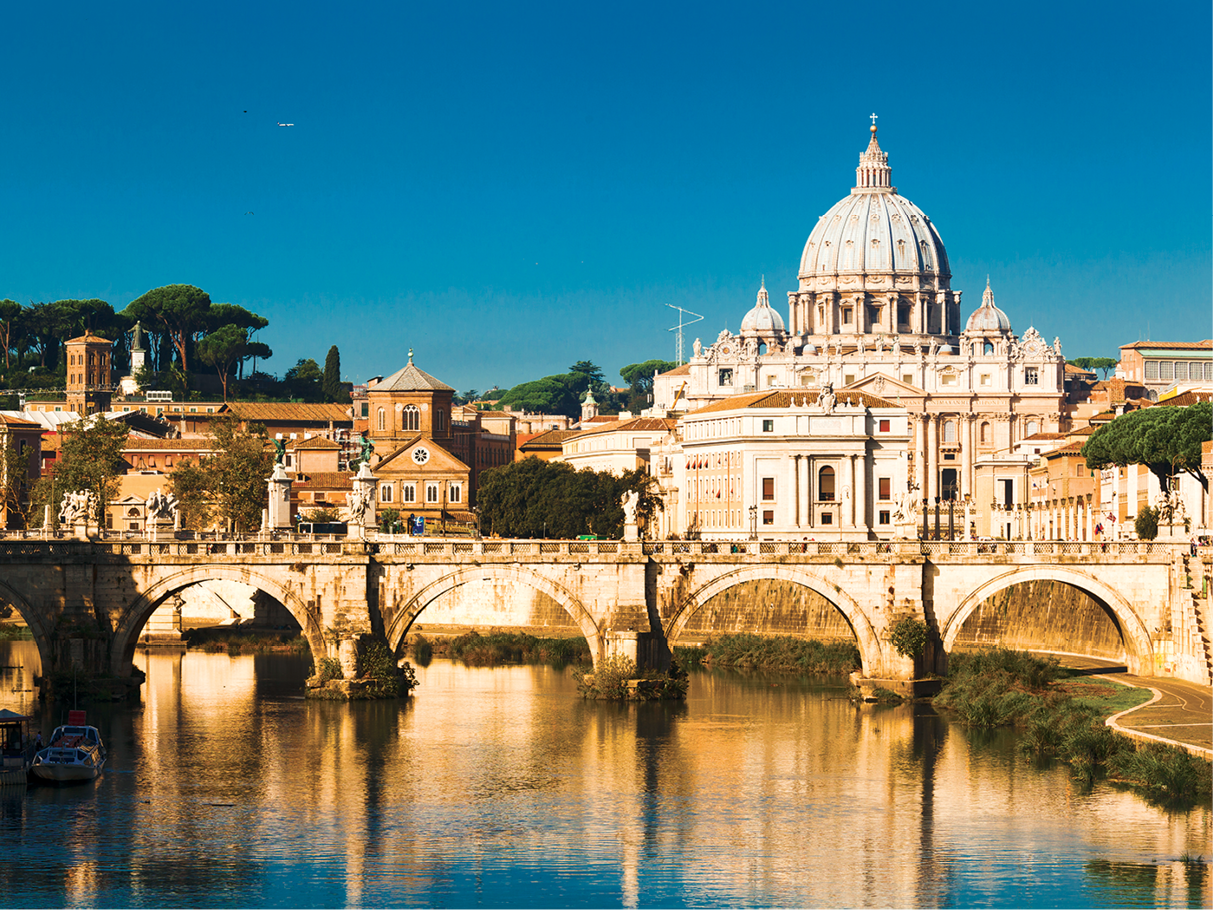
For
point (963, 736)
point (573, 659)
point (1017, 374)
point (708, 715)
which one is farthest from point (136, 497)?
point (1017, 374)

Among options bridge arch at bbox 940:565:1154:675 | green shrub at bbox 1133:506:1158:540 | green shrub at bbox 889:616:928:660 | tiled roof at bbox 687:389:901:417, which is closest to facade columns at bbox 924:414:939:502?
tiled roof at bbox 687:389:901:417

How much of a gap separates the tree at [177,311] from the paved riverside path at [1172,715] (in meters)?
135

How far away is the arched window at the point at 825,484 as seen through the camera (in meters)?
131

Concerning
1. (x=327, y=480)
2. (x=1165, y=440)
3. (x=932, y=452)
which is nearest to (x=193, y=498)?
(x=327, y=480)

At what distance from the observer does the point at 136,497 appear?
393 feet

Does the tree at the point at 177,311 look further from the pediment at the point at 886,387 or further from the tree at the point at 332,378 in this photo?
the pediment at the point at 886,387

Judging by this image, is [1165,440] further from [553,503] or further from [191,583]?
[553,503]

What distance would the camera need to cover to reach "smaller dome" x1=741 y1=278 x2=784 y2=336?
192613 millimetres

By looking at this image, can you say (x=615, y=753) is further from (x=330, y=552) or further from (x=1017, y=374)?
(x=1017, y=374)

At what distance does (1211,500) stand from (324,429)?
103300 millimetres

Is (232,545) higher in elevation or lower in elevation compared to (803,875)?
higher

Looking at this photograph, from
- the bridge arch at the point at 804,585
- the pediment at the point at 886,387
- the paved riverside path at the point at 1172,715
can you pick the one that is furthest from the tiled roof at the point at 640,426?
the paved riverside path at the point at 1172,715

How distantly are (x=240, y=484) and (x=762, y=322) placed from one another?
10111 cm

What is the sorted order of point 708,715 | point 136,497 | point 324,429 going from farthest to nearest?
point 324,429
point 136,497
point 708,715
